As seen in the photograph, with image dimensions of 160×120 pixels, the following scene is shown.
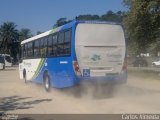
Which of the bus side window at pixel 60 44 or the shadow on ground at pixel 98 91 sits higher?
the bus side window at pixel 60 44

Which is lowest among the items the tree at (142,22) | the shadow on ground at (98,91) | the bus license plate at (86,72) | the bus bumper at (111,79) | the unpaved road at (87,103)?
the unpaved road at (87,103)

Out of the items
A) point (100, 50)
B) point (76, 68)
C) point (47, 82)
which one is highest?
point (100, 50)

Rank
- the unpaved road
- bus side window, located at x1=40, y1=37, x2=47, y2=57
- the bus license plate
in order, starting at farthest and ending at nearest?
bus side window, located at x1=40, y1=37, x2=47, y2=57 → the bus license plate → the unpaved road

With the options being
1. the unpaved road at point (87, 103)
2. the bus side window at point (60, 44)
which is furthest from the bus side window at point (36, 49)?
the bus side window at point (60, 44)

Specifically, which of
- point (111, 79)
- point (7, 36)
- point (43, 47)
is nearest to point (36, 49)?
point (43, 47)

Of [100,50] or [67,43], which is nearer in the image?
[100,50]

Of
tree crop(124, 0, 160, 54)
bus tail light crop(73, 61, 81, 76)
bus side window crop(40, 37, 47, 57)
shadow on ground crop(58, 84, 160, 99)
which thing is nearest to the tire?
bus side window crop(40, 37, 47, 57)

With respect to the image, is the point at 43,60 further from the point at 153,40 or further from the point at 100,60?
the point at 153,40

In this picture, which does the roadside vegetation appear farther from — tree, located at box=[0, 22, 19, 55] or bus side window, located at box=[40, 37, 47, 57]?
tree, located at box=[0, 22, 19, 55]

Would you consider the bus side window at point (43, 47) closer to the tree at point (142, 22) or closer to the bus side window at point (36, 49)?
the bus side window at point (36, 49)

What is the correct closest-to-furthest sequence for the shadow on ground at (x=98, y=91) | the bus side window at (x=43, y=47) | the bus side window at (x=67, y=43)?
1. the bus side window at (x=67, y=43)
2. the shadow on ground at (x=98, y=91)
3. the bus side window at (x=43, y=47)

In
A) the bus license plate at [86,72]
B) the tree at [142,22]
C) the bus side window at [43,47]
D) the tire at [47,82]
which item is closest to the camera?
the bus license plate at [86,72]

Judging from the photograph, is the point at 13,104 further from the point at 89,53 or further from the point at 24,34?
the point at 24,34

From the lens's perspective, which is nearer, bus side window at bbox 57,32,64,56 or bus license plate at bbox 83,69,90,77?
bus license plate at bbox 83,69,90,77
